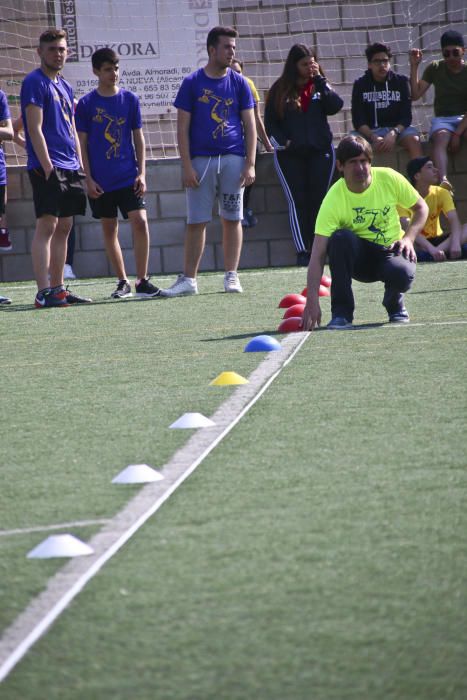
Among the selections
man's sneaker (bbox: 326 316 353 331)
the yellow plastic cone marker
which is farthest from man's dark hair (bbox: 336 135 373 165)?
the yellow plastic cone marker

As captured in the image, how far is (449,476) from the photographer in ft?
11.4

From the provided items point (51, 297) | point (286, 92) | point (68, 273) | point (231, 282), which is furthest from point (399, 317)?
point (68, 273)

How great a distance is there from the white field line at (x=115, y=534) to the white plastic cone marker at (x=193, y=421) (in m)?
0.04

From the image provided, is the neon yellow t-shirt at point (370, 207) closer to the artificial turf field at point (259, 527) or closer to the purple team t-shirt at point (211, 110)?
the artificial turf field at point (259, 527)

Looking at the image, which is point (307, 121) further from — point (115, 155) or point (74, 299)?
point (74, 299)

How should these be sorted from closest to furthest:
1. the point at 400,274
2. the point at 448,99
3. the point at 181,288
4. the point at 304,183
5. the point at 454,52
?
1. the point at 400,274
2. the point at 181,288
3. the point at 304,183
4. the point at 454,52
5. the point at 448,99

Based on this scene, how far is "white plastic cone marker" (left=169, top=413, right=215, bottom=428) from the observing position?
4324mm

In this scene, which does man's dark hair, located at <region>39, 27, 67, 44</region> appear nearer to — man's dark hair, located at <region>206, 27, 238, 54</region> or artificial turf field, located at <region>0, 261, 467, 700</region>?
man's dark hair, located at <region>206, 27, 238, 54</region>

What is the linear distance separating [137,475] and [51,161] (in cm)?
589

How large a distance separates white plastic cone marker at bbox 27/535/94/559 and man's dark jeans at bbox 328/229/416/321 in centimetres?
427

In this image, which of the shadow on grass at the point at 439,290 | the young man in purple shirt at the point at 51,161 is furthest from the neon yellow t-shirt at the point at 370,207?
the young man in purple shirt at the point at 51,161

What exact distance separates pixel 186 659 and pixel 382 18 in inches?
584

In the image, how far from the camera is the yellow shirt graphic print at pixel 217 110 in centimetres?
946

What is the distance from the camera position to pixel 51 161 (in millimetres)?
9102
